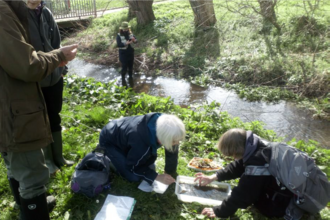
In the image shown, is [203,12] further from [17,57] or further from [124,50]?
[17,57]

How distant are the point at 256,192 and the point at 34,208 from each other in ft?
5.92

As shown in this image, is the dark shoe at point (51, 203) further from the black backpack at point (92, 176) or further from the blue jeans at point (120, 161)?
the blue jeans at point (120, 161)

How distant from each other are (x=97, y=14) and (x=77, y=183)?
1305cm

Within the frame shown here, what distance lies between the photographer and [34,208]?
2.23 metres

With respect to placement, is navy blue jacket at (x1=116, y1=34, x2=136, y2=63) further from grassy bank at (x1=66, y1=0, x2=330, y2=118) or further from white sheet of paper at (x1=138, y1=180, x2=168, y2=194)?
white sheet of paper at (x1=138, y1=180, x2=168, y2=194)

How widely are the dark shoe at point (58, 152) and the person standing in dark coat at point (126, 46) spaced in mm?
4535

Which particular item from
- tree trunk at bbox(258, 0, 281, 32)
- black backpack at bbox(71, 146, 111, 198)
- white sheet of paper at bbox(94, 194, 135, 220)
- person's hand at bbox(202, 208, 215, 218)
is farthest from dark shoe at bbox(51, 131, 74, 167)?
tree trunk at bbox(258, 0, 281, 32)

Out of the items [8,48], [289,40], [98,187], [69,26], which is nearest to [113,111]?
[98,187]

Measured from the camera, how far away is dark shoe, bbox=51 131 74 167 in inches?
122

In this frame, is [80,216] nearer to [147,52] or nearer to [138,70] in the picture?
[138,70]

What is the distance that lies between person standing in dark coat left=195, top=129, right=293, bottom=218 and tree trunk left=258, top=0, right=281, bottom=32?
6.26 m

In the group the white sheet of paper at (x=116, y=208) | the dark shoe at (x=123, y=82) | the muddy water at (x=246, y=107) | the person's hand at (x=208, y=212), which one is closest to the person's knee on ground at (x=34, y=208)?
the white sheet of paper at (x=116, y=208)

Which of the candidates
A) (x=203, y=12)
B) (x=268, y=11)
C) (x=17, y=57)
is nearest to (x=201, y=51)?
(x=203, y=12)

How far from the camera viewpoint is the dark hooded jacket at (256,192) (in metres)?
2.40
